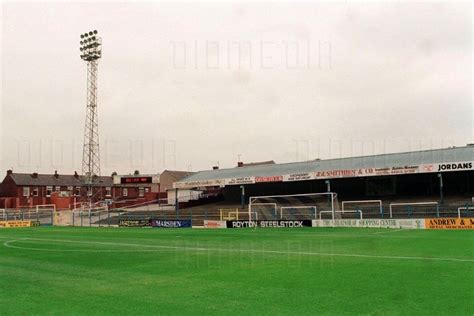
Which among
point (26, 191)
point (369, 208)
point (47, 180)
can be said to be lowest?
point (369, 208)

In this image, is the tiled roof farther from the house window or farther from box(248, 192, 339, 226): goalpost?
box(248, 192, 339, 226): goalpost

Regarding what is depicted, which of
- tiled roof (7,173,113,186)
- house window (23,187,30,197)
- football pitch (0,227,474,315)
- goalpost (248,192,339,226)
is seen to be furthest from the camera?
tiled roof (7,173,113,186)

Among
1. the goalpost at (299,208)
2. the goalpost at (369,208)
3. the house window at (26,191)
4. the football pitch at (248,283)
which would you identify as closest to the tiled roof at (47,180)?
the house window at (26,191)

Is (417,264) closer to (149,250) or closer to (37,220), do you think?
(149,250)

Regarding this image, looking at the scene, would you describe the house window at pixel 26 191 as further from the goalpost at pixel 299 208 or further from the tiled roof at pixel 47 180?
the goalpost at pixel 299 208

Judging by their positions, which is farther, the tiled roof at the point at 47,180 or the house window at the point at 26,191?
the tiled roof at the point at 47,180

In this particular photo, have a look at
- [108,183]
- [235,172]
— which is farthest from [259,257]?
[108,183]

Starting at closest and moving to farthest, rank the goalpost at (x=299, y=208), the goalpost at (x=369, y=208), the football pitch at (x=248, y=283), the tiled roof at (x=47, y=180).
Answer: the football pitch at (x=248, y=283)
the goalpost at (x=369, y=208)
the goalpost at (x=299, y=208)
the tiled roof at (x=47, y=180)

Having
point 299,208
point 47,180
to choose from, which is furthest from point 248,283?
point 47,180

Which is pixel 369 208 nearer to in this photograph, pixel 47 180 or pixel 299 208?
pixel 299 208

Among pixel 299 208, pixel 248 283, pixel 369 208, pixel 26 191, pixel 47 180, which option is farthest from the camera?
pixel 47 180

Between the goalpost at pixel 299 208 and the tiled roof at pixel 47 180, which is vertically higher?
the tiled roof at pixel 47 180

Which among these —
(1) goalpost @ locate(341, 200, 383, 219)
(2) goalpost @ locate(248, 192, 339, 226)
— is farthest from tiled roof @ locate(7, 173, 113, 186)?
(1) goalpost @ locate(341, 200, 383, 219)

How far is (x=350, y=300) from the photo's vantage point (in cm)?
835
